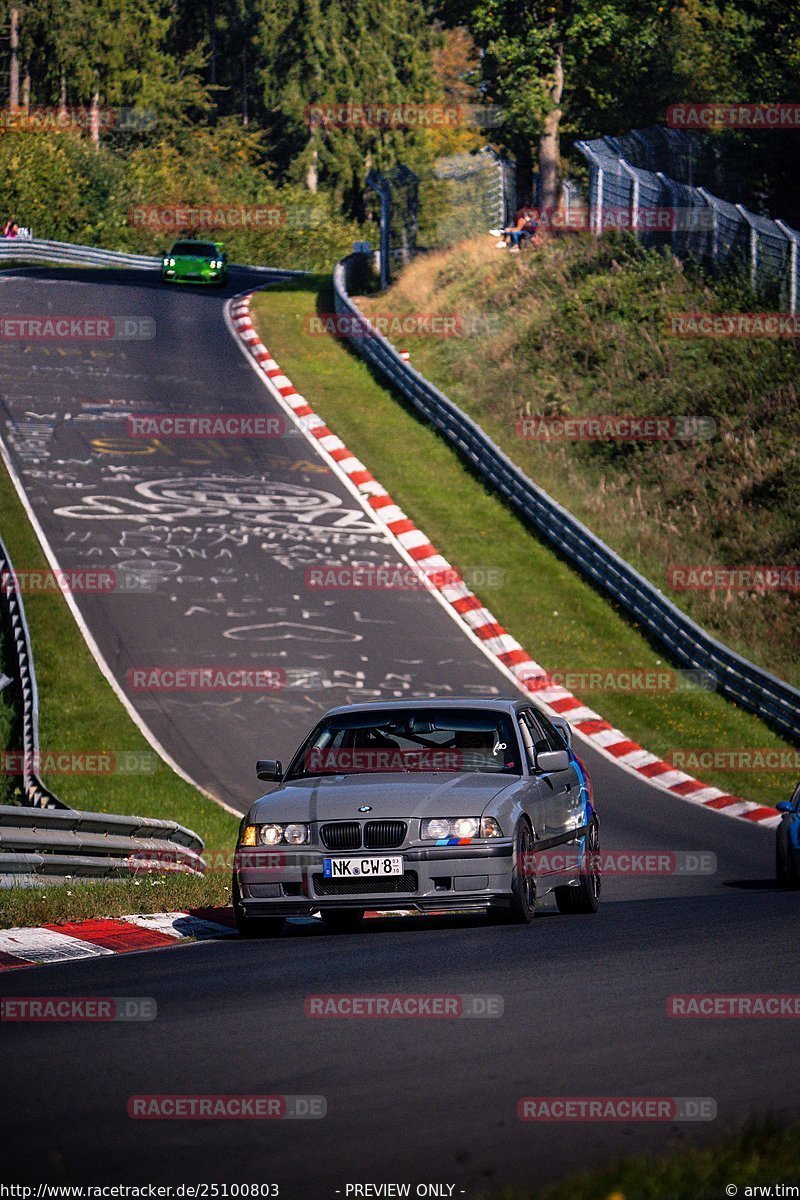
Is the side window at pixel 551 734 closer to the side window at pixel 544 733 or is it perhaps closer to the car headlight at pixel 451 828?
the side window at pixel 544 733

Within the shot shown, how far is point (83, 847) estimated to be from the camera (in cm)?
1304

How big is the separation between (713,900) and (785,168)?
126 ft

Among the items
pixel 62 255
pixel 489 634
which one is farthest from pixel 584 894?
pixel 62 255

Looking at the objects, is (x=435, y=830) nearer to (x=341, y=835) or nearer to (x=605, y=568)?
(x=341, y=835)

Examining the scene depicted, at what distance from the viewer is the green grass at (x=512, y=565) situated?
928 inches

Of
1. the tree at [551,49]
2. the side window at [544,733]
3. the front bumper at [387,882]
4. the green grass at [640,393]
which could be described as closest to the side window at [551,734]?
the side window at [544,733]

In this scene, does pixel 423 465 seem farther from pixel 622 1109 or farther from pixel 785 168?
pixel 622 1109

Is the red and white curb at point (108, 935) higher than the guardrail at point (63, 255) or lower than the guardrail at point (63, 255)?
lower

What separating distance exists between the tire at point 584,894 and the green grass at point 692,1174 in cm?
670

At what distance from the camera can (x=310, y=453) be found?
34.0m

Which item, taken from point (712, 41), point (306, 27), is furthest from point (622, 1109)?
point (306, 27)

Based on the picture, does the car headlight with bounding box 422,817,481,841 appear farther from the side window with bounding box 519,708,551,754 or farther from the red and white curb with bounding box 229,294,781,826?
the red and white curb with bounding box 229,294,781,826

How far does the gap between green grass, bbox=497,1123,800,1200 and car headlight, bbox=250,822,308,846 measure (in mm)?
5473

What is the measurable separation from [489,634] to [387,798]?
15.4 meters
